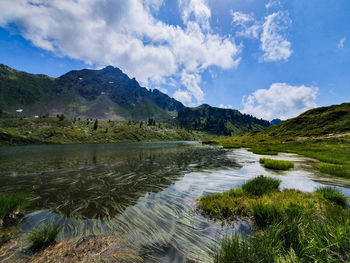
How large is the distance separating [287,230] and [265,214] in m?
2.04

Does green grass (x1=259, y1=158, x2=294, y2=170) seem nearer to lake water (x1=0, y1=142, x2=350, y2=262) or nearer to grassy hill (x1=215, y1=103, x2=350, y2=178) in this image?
lake water (x1=0, y1=142, x2=350, y2=262)

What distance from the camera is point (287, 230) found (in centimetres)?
577

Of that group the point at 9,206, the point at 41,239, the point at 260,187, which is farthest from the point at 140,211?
the point at 260,187

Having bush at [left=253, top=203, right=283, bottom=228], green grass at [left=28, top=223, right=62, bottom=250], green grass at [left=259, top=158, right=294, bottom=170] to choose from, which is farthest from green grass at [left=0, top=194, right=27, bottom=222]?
green grass at [left=259, top=158, right=294, bottom=170]

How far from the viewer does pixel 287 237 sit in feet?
18.0

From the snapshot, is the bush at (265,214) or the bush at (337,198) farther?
the bush at (337,198)

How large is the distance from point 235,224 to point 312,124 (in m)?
89.9

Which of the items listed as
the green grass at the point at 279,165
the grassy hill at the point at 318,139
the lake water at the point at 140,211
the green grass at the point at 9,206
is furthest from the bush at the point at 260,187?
the grassy hill at the point at 318,139

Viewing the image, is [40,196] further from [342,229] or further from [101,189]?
[342,229]

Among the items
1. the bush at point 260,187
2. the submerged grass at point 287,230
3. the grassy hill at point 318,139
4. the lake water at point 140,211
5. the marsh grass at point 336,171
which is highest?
the grassy hill at point 318,139

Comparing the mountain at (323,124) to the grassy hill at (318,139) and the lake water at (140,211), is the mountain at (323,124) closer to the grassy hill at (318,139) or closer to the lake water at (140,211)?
the grassy hill at (318,139)

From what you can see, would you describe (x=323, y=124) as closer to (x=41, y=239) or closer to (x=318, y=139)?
(x=318, y=139)

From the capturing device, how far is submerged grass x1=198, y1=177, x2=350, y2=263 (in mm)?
4363

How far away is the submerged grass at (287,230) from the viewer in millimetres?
4363
